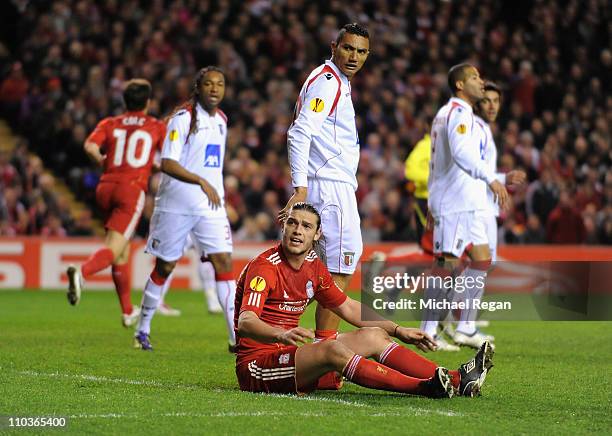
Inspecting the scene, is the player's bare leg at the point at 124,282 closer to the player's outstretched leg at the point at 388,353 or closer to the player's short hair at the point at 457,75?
the player's short hair at the point at 457,75

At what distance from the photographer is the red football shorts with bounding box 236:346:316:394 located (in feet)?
22.6

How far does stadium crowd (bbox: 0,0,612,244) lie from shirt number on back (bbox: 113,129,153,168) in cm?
661

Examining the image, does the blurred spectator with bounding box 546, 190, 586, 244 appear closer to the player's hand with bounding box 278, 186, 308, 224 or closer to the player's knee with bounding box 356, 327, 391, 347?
the player's hand with bounding box 278, 186, 308, 224

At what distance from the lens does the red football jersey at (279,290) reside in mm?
6984

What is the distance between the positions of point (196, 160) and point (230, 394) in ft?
10.8

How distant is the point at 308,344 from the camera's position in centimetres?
686

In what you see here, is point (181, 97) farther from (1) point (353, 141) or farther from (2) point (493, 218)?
(1) point (353, 141)

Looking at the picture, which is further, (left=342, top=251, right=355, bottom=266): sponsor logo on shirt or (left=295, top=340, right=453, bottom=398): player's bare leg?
(left=342, top=251, right=355, bottom=266): sponsor logo on shirt

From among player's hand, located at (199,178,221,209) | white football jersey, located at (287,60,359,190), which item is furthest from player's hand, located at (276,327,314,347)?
player's hand, located at (199,178,221,209)

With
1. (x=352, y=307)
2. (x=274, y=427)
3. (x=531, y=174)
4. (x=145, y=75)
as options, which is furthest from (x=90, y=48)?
(x=274, y=427)

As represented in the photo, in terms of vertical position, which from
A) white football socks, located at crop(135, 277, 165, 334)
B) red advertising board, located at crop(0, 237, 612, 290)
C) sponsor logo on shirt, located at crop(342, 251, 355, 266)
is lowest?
red advertising board, located at crop(0, 237, 612, 290)

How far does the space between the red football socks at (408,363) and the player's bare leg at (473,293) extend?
3551 mm

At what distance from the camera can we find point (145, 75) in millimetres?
20250

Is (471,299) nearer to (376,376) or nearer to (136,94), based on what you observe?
(136,94)
